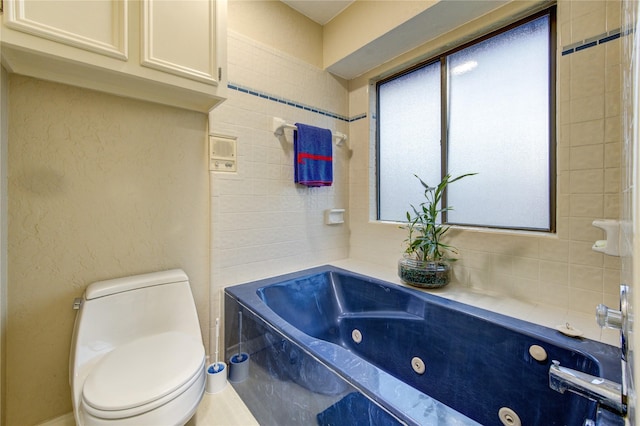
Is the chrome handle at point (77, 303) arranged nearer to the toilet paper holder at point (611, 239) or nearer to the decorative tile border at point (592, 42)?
the toilet paper holder at point (611, 239)

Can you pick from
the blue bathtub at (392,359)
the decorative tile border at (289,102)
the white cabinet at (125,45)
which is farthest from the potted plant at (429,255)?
the white cabinet at (125,45)

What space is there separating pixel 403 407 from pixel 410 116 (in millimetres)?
1953

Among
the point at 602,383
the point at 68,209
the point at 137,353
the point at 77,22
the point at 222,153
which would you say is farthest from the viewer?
the point at 222,153

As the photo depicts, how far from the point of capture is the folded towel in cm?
195

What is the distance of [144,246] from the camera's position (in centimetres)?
143

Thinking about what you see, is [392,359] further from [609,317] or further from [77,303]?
[77,303]

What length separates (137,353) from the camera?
1114mm

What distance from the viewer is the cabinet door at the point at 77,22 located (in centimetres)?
90

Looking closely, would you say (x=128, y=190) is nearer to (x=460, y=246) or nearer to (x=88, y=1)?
(x=88, y=1)

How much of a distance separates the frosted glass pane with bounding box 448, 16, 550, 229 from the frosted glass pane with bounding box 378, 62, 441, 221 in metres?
0.13

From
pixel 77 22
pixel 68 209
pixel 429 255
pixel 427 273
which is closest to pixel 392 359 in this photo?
pixel 427 273

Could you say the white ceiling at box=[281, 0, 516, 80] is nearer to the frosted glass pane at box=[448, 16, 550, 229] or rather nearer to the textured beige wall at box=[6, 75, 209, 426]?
the frosted glass pane at box=[448, 16, 550, 229]

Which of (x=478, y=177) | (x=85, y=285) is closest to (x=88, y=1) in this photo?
(x=85, y=285)

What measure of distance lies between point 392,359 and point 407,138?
5.18 ft
